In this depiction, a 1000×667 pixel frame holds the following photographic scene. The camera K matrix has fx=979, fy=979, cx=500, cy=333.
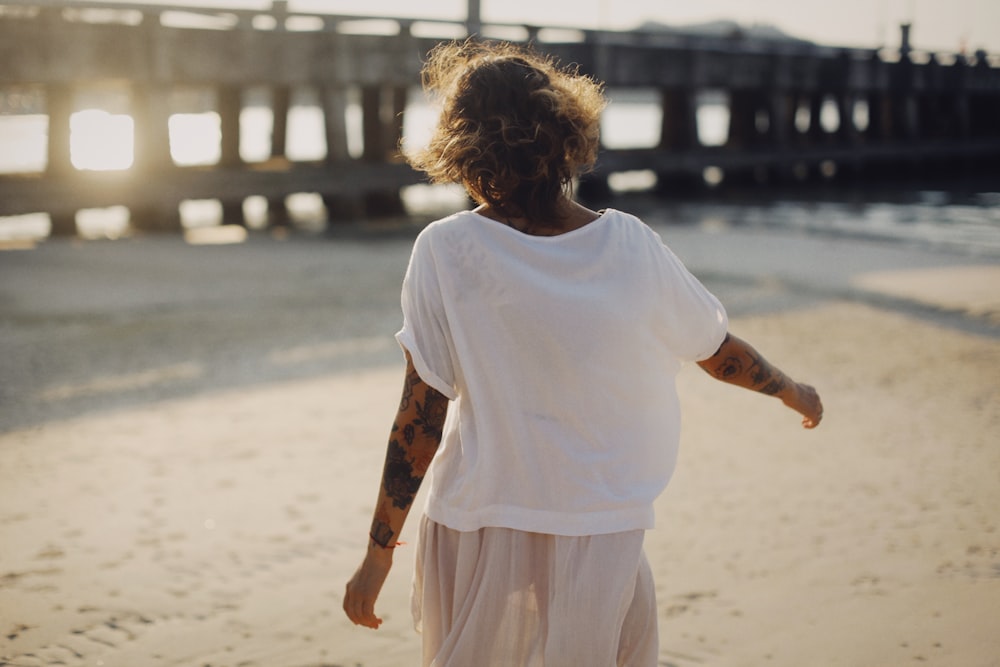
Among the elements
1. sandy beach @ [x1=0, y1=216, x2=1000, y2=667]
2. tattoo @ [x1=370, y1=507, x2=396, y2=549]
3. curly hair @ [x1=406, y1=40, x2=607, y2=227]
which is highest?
curly hair @ [x1=406, y1=40, x2=607, y2=227]

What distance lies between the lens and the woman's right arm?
1.94 m

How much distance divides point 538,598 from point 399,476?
0.34 m

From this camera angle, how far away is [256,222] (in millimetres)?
17328

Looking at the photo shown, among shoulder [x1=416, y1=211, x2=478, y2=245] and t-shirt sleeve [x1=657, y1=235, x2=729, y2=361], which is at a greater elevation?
shoulder [x1=416, y1=211, x2=478, y2=245]

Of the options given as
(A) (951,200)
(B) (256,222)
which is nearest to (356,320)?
(B) (256,222)

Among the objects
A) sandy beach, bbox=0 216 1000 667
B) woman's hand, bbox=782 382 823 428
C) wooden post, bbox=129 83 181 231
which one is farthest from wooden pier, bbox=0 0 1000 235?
woman's hand, bbox=782 382 823 428

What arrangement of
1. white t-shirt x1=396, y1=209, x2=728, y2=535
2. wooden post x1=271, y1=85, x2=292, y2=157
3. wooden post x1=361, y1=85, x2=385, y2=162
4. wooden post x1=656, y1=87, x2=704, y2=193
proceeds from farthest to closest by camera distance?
wooden post x1=656, y1=87, x2=704, y2=193 < wooden post x1=271, y1=85, x2=292, y2=157 < wooden post x1=361, y1=85, x2=385, y2=162 < white t-shirt x1=396, y1=209, x2=728, y2=535

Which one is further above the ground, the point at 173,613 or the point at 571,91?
the point at 571,91

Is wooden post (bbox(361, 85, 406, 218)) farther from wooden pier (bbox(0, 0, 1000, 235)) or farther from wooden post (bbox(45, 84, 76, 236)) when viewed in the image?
wooden post (bbox(45, 84, 76, 236))

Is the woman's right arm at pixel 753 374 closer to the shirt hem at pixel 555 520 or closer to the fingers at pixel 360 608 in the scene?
the shirt hem at pixel 555 520

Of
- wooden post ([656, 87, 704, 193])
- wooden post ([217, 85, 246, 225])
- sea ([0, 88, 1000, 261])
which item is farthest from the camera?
wooden post ([656, 87, 704, 193])

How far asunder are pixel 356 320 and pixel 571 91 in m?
6.46

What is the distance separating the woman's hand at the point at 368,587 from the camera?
6.00 ft

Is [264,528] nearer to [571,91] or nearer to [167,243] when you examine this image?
[571,91]
